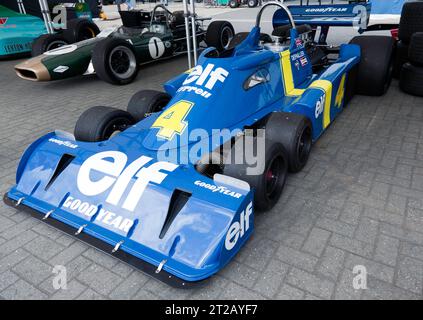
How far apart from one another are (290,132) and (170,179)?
3.78ft

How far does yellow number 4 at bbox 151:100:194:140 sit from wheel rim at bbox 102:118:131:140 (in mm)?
558

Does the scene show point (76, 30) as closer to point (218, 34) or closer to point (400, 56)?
point (218, 34)

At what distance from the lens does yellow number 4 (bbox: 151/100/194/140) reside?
8.67 feet

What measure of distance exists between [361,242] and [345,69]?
8.28 ft

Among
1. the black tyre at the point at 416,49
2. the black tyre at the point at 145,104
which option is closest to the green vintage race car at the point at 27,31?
the black tyre at the point at 145,104

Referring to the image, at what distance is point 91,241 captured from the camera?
7.13ft

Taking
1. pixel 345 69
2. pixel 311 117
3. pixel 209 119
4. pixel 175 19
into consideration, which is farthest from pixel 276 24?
pixel 209 119

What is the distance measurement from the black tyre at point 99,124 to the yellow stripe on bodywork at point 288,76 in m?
1.77

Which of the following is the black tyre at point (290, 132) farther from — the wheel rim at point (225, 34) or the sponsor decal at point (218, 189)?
the wheel rim at point (225, 34)

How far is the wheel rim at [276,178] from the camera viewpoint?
2621 mm

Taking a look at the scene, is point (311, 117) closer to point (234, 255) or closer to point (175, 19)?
point (234, 255)

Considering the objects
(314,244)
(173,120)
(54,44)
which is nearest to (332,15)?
(173,120)

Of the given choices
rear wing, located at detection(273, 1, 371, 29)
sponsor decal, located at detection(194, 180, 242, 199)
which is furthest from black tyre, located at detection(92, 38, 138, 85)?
sponsor decal, located at detection(194, 180, 242, 199)

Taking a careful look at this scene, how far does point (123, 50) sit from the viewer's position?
632 centimetres
